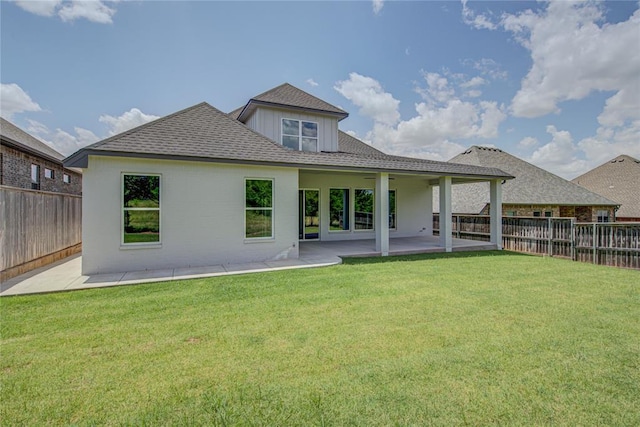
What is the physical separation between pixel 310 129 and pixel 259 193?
523cm

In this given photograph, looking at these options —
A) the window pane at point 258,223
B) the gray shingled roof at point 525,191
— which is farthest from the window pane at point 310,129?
the gray shingled roof at point 525,191

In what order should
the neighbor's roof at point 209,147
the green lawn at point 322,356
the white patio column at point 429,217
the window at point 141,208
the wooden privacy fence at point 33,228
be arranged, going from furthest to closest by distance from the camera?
the white patio column at point 429,217 → the window at point 141,208 → the neighbor's roof at point 209,147 → the wooden privacy fence at point 33,228 → the green lawn at point 322,356

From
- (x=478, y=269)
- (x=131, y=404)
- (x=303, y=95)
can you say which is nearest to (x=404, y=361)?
(x=131, y=404)

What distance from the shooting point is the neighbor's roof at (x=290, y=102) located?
40.0 feet

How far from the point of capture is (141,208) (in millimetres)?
7828

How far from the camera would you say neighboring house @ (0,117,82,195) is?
10883 mm

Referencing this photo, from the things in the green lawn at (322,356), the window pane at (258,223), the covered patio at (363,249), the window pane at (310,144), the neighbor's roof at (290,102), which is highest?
the neighbor's roof at (290,102)

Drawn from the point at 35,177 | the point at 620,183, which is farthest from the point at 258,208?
the point at 620,183

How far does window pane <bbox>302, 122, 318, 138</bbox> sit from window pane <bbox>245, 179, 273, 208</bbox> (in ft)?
15.1

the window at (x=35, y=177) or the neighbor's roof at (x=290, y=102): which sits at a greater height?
the neighbor's roof at (x=290, y=102)

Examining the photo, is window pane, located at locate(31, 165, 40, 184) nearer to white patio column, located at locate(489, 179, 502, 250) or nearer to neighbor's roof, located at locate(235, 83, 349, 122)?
neighbor's roof, located at locate(235, 83, 349, 122)

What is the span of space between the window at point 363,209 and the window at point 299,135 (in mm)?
3272

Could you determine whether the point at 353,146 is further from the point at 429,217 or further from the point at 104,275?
the point at 104,275

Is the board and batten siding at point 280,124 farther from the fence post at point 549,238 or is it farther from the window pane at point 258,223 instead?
the fence post at point 549,238
